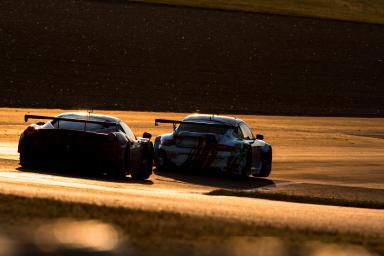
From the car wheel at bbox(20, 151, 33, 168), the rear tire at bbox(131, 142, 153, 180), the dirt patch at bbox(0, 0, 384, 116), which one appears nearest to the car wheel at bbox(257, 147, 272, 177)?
the rear tire at bbox(131, 142, 153, 180)

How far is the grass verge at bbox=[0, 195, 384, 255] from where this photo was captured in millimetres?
8902

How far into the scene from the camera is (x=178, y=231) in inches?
395

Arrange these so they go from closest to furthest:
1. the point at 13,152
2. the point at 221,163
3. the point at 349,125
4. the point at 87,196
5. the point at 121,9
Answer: the point at 87,196, the point at 221,163, the point at 13,152, the point at 349,125, the point at 121,9

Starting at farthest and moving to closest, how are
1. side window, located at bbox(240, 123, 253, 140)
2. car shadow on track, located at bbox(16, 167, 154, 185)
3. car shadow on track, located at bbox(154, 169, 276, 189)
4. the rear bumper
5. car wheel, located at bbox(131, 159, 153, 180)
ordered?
1. side window, located at bbox(240, 123, 253, 140)
2. the rear bumper
3. car shadow on track, located at bbox(154, 169, 276, 189)
4. car wheel, located at bbox(131, 159, 153, 180)
5. car shadow on track, located at bbox(16, 167, 154, 185)

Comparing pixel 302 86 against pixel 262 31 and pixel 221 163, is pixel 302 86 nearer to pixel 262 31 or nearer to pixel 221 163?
pixel 262 31

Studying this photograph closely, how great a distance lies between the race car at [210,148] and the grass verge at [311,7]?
2180 inches

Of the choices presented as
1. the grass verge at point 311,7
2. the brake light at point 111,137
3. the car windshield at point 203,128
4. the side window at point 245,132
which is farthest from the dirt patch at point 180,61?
the brake light at point 111,137

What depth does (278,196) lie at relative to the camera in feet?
61.1

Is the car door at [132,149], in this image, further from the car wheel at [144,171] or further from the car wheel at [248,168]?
the car wheel at [248,168]

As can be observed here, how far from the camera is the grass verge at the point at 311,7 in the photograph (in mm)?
85500

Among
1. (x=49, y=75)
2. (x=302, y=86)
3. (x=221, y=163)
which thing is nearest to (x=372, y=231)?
(x=221, y=163)

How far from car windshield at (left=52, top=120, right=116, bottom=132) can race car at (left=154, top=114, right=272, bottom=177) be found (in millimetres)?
2269

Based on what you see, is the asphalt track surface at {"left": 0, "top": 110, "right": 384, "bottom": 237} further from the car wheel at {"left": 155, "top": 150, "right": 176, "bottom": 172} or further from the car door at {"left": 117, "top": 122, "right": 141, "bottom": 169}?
the car wheel at {"left": 155, "top": 150, "right": 176, "bottom": 172}

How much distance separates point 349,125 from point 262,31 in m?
26.7
